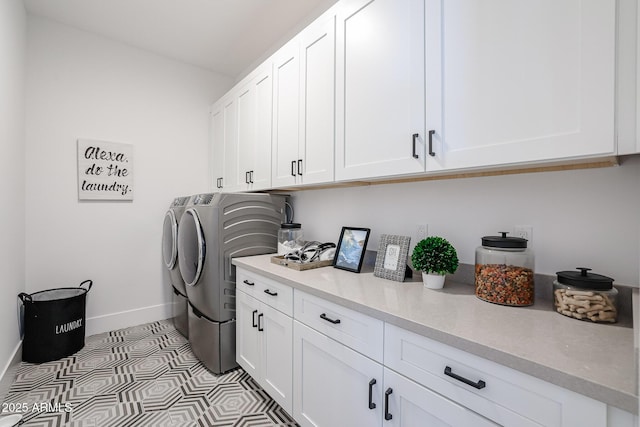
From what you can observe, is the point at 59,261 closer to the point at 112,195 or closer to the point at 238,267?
the point at 112,195

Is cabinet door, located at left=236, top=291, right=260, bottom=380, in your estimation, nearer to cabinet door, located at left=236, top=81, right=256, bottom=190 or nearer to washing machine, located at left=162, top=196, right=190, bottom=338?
washing machine, located at left=162, top=196, right=190, bottom=338

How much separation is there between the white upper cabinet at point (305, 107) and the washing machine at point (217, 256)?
0.38 m

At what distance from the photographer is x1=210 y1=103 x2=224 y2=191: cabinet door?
9.99ft

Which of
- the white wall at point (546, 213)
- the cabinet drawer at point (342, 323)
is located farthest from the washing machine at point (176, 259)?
the white wall at point (546, 213)

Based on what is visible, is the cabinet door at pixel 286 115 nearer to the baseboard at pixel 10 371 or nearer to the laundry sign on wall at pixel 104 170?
the laundry sign on wall at pixel 104 170

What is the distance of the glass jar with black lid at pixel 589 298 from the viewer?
91 centimetres

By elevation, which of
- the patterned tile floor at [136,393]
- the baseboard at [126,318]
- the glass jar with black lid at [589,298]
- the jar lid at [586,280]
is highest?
the jar lid at [586,280]

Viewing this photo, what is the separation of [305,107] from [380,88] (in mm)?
609

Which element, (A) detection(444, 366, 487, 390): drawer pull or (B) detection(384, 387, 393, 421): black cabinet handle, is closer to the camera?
(A) detection(444, 366, 487, 390): drawer pull

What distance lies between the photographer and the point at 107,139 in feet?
9.16

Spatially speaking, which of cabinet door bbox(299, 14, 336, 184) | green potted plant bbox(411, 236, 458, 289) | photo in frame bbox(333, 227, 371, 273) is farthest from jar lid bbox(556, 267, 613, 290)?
cabinet door bbox(299, 14, 336, 184)

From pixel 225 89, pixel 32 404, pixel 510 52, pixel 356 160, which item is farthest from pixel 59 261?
pixel 510 52

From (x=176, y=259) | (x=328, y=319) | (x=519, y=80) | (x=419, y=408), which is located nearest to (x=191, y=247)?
(x=176, y=259)

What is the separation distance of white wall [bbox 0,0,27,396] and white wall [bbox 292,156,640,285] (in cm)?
243
